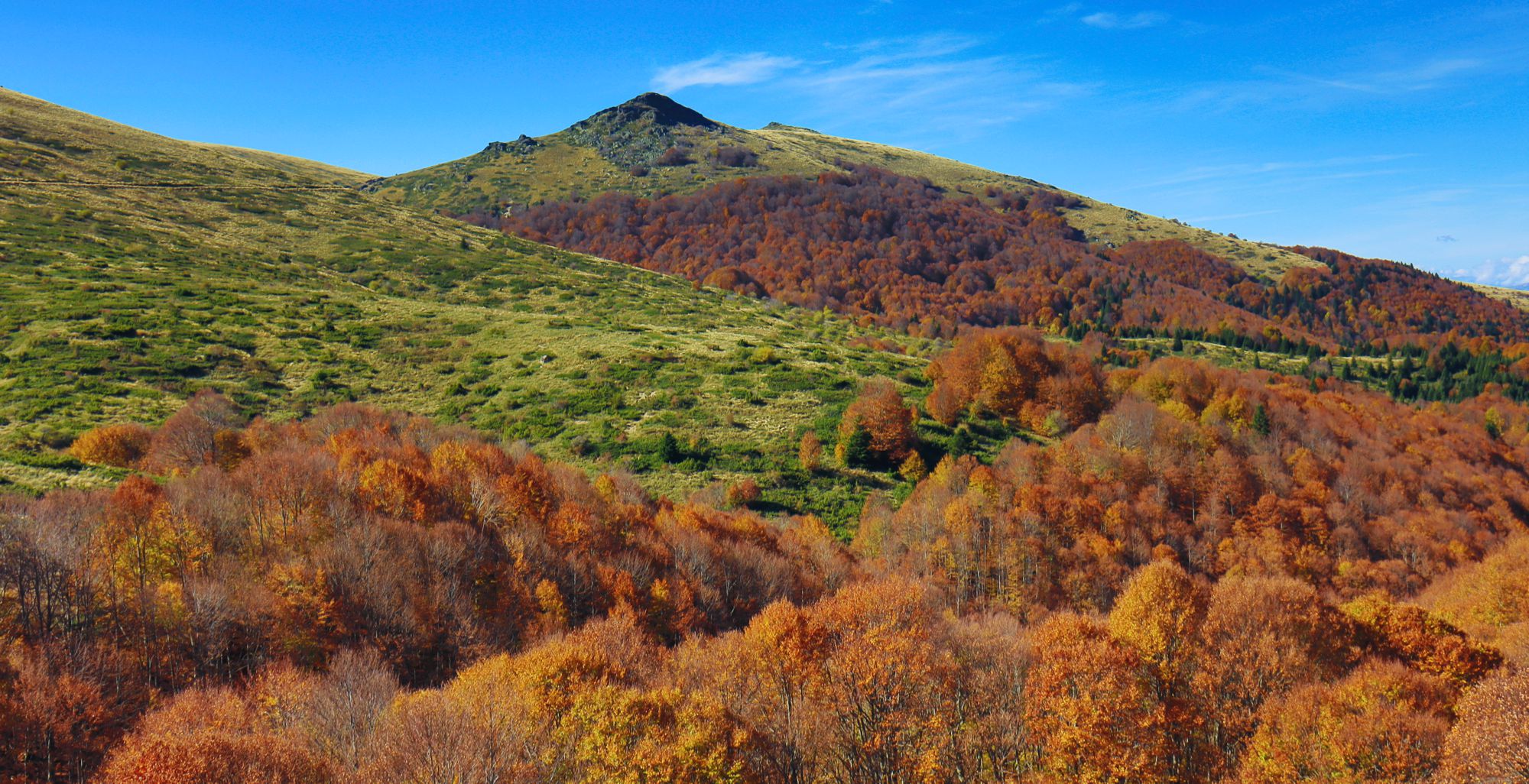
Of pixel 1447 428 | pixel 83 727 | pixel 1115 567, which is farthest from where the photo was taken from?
pixel 1447 428

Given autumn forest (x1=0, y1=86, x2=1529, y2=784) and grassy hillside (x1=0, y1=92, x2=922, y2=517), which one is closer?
autumn forest (x1=0, y1=86, x2=1529, y2=784)

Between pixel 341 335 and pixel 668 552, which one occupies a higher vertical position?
pixel 341 335

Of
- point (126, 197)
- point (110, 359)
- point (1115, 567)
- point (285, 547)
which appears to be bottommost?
point (1115, 567)

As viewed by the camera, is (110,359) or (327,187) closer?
(110,359)

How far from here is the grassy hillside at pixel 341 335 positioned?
65000 millimetres

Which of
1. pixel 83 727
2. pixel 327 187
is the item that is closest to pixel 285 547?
pixel 83 727

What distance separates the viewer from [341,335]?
82875 millimetres

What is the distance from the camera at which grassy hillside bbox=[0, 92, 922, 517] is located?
6500cm

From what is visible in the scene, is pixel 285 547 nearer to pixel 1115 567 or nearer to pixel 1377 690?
pixel 1377 690

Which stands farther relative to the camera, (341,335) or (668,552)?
(341,335)

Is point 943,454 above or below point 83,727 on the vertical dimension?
above

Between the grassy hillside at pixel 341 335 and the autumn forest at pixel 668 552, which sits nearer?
the autumn forest at pixel 668 552

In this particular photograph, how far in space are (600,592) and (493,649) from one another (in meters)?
9.48

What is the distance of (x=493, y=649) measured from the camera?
4069 cm
